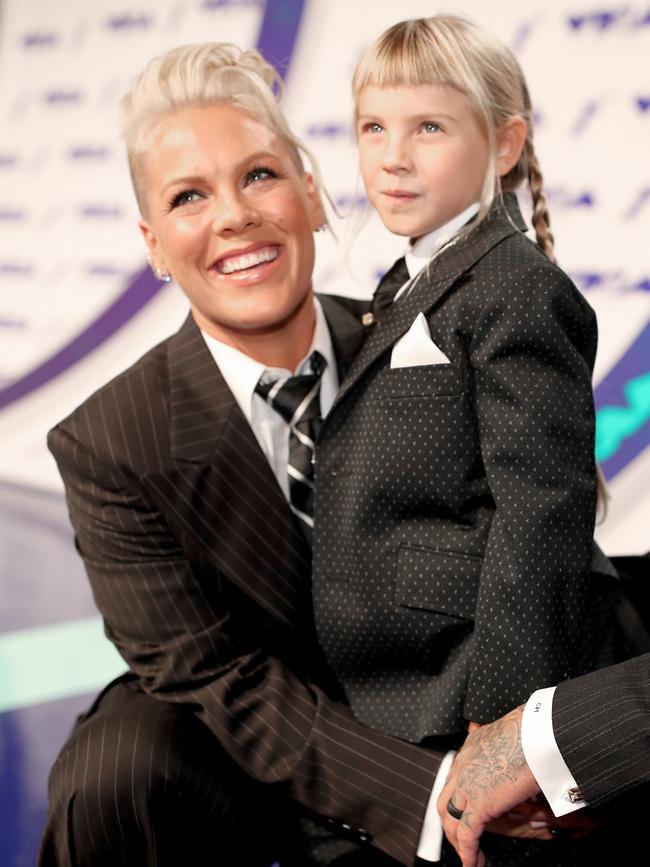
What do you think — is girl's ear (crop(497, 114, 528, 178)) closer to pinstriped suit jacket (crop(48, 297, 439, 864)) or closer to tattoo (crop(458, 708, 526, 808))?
pinstriped suit jacket (crop(48, 297, 439, 864))

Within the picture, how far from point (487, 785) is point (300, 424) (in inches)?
26.0

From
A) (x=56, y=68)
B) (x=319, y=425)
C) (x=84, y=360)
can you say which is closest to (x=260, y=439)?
(x=319, y=425)

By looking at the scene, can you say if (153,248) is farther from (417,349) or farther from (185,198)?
(417,349)

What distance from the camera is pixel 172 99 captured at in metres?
1.89

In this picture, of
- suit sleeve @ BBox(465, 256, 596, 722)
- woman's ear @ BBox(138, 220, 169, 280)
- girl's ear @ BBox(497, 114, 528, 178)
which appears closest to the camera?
suit sleeve @ BBox(465, 256, 596, 722)

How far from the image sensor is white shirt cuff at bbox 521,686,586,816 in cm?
147

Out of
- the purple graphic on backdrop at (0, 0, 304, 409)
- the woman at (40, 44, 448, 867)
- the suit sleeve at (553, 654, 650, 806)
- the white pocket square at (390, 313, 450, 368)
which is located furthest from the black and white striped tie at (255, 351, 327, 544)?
the purple graphic on backdrop at (0, 0, 304, 409)

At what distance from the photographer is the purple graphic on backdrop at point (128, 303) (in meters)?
3.74

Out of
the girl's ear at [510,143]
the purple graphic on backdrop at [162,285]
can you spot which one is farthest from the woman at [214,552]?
the purple graphic on backdrop at [162,285]

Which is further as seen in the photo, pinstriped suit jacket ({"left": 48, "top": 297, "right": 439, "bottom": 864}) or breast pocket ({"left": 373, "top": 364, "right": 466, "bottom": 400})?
pinstriped suit jacket ({"left": 48, "top": 297, "right": 439, "bottom": 864})

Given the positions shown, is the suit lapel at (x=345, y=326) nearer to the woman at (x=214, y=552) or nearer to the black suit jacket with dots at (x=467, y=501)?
the woman at (x=214, y=552)

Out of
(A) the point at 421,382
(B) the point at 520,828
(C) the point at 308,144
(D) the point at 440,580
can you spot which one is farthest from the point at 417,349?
(C) the point at 308,144

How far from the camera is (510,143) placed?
181 centimetres

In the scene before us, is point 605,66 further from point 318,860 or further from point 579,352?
point 318,860
